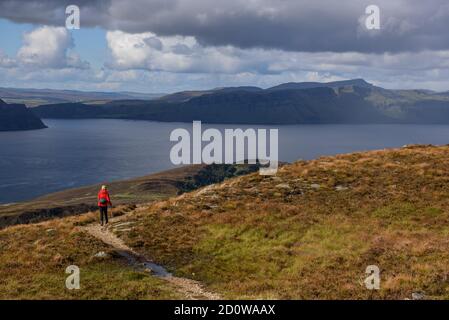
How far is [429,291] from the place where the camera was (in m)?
18.7

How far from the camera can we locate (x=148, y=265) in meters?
26.0

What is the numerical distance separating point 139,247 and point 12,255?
7581 millimetres

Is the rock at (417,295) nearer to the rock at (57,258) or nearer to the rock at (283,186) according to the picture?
the rock at (57,258)

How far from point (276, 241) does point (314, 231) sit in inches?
108

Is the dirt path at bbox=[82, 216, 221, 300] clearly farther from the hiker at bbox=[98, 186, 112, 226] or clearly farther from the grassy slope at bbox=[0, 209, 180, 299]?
the hiker at bbox=[98, 186, 112, 226]

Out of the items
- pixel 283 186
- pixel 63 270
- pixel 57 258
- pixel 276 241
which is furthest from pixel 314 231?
pixel 57 258

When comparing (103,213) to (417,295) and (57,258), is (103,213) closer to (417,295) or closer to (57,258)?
(57,258)

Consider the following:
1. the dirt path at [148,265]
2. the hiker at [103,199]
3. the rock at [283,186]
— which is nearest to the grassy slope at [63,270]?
the dirt path at [148,265]

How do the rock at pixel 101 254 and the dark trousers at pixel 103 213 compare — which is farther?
the dark trousers at pixel 103 213

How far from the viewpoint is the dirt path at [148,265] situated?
68.3ft

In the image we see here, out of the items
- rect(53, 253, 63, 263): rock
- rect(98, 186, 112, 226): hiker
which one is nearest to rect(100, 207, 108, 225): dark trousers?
rect(98, 186, 112, 226): hiker

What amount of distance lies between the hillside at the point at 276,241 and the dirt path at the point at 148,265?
1.84ft

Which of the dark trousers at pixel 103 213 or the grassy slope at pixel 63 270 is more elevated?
the dark trousers at pixel 103 213
